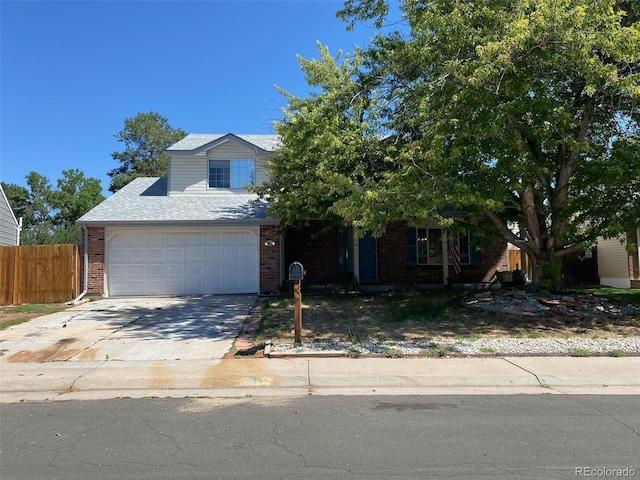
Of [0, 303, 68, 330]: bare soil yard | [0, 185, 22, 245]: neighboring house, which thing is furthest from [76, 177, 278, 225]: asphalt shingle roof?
[0, 185, 22, 245]: neighboring house

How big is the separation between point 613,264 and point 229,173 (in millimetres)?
16740

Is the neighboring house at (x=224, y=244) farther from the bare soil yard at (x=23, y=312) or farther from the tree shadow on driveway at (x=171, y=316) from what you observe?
the bare soil yard at (x=23, y=312)

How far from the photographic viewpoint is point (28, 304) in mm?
15242

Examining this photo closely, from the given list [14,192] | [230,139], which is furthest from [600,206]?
[14,192]

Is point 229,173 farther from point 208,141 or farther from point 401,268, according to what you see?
point 401,268

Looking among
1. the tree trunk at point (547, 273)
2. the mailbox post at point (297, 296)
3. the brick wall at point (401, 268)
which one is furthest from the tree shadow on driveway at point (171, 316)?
the tree trunk at point (547, 273)

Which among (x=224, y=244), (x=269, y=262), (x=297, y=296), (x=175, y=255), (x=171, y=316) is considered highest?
(x=224, y=244)

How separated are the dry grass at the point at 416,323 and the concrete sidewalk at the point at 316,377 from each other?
1.69 m

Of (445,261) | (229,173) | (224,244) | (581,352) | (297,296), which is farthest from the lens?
(229,173)

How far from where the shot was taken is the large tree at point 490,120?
27.4ft

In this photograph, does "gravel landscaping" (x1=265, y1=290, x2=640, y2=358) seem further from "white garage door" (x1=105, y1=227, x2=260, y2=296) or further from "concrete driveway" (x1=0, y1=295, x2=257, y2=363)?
"white garage door" (x1=105, y1=227, x2=260, y2=296)

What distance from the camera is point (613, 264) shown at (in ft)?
67.0

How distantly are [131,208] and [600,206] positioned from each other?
14.8 metres

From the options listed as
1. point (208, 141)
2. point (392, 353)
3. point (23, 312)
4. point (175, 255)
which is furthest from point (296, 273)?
point (208, 141)
